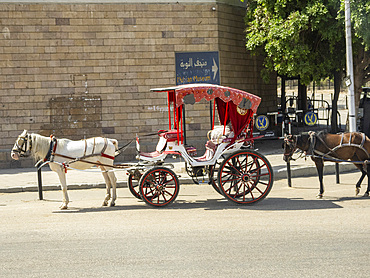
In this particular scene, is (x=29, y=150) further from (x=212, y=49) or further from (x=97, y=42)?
(x=212, y=49)

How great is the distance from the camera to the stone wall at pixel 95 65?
17.8 metres

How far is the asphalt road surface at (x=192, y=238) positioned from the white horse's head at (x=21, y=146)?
1.10 meters

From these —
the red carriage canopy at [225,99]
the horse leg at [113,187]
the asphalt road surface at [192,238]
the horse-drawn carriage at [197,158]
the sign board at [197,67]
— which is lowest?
the asphalt road surface at [192,238]

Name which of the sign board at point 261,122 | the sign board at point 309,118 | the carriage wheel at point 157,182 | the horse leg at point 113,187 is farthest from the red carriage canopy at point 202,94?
the sign board at point 309,118

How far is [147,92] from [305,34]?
6.75 m

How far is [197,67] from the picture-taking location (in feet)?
61.8

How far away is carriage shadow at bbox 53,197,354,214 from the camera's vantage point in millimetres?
9414

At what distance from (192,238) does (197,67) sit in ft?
39.7

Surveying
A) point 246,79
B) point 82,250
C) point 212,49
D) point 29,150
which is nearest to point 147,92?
point 212,49

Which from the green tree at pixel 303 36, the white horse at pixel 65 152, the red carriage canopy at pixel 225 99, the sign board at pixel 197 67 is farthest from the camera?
the sign board at pixel 197 67

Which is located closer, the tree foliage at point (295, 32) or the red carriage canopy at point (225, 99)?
the red carriage canopy at point (225, 99)

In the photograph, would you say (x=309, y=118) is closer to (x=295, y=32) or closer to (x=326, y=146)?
(x=295, y=32)

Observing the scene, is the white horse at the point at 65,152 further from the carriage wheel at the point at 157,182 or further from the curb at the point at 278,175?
the curb at the point at 278,175

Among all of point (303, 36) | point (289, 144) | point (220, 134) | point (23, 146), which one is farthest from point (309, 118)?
point (23, 146)
